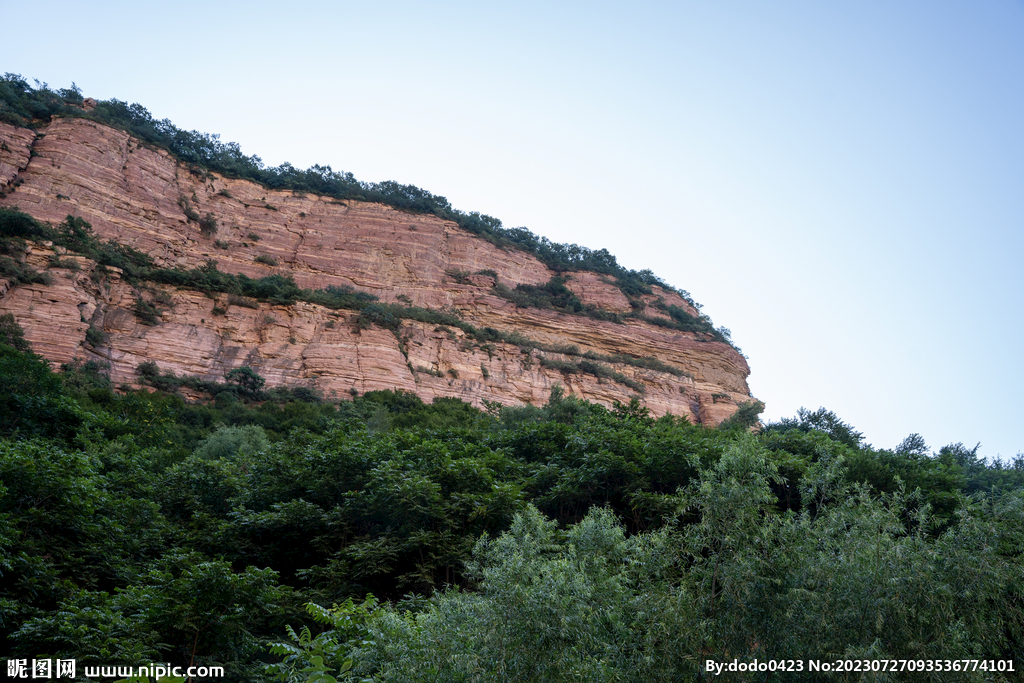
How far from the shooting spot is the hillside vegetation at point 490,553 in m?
5.79

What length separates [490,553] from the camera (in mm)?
6980

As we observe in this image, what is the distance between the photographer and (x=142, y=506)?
11.4 m

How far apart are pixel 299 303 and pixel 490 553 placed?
30.7m

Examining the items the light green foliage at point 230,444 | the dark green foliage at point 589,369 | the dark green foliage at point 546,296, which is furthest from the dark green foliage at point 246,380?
the dark green foliage at point 546,296

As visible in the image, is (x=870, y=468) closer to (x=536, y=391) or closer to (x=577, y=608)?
(x=577, y=608)

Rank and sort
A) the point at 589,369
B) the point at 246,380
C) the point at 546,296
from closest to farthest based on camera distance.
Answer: the point at 246,380 < the point at 589,369 < the point at 546,296

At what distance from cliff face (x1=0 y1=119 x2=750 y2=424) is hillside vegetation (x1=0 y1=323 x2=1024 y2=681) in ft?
38.4

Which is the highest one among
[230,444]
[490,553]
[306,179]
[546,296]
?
[306,179]

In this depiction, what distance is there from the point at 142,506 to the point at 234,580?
4262mm

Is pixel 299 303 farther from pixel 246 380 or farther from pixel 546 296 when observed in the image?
pixel 546 296

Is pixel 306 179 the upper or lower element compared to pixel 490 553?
upper

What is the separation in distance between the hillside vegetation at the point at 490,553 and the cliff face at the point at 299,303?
1171 centimetres

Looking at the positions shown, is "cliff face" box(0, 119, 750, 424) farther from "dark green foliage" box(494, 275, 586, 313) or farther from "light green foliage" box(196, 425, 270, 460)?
"light green foliage" box(196, 425, 270, 460)

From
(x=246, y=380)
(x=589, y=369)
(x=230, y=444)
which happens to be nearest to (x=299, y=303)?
(x=246, y=380)
